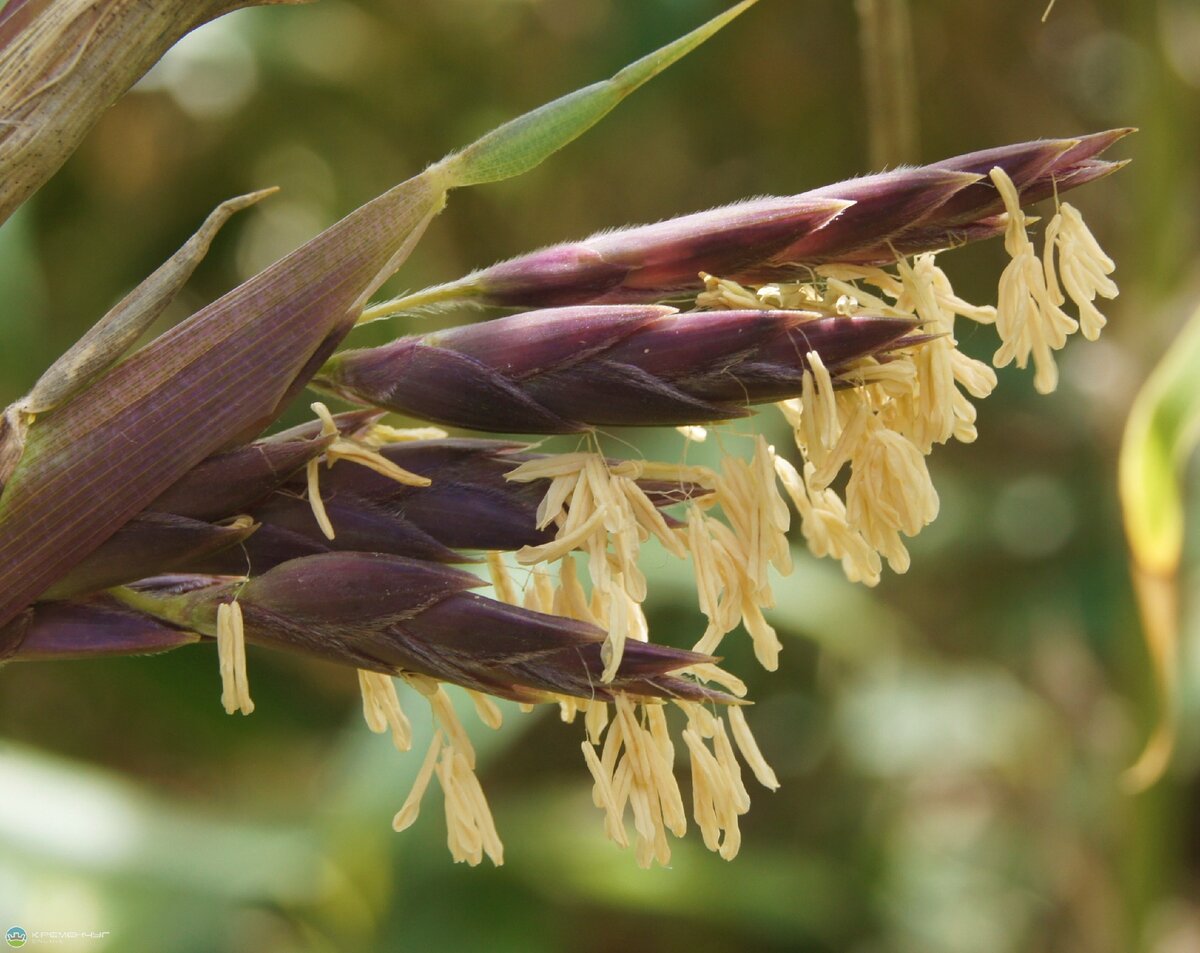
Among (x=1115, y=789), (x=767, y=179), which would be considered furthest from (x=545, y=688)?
(x=767, y=179)

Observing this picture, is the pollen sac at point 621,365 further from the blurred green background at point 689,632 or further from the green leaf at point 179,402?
the blurred green background at point 689,632

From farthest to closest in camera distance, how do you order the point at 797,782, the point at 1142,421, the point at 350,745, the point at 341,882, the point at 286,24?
1. the point at 797,782
2. the point at 286,24
3. the point at 350,745
4. the point at 341,882
5. the point at 1142,421

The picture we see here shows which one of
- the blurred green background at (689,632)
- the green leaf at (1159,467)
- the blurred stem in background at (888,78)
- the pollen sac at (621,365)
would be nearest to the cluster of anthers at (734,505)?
the pollen sac at (621,365)

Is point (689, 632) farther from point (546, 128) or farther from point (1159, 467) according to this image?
point (546, 128)

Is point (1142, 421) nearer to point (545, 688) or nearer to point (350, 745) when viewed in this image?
point (545, 688)

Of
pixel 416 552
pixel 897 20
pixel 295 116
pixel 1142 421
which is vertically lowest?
pixel 1142 421

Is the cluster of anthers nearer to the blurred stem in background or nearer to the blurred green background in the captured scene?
the blurred stem in background

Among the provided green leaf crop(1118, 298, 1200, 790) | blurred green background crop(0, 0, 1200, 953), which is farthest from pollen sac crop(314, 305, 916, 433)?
blurred green background crop(0, 0, 1200, 953)
